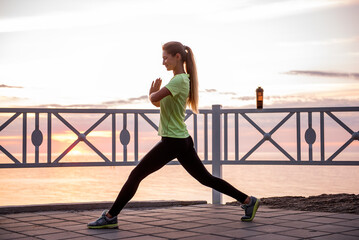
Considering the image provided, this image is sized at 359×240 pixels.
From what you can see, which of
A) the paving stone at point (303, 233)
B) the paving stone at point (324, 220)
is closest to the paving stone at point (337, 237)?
the paving stone at point (303, 233)

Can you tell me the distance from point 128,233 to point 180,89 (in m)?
1.57

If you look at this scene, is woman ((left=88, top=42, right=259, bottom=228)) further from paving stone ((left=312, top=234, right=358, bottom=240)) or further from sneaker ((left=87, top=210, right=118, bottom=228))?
paving stone ((left=312, top=234, right=358, bottom=240))

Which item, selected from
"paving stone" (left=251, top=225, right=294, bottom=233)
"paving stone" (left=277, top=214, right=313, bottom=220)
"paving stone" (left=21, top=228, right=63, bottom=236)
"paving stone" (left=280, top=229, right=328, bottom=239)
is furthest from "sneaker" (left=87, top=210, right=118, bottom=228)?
"paving stone" (left=277, top=214, right=313, bottom=220)

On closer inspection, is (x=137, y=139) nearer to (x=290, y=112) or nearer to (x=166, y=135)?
(x=290, y=112)

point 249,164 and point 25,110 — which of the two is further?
point 249,164

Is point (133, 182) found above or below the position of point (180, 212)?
above

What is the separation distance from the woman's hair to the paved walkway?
1.35 metres

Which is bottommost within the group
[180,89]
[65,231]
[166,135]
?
[65,231]

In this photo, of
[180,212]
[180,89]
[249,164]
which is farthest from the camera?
[249,164]

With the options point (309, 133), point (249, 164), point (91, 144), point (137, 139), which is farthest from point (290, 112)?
point (91, 144)

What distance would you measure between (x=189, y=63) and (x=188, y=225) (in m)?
1.80

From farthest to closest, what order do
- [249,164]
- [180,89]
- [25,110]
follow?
1. [249,164]
2. [25,110]
3. [180,89]

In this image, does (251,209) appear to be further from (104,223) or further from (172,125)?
(104,223)

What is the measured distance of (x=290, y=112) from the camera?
8352 millimetres
